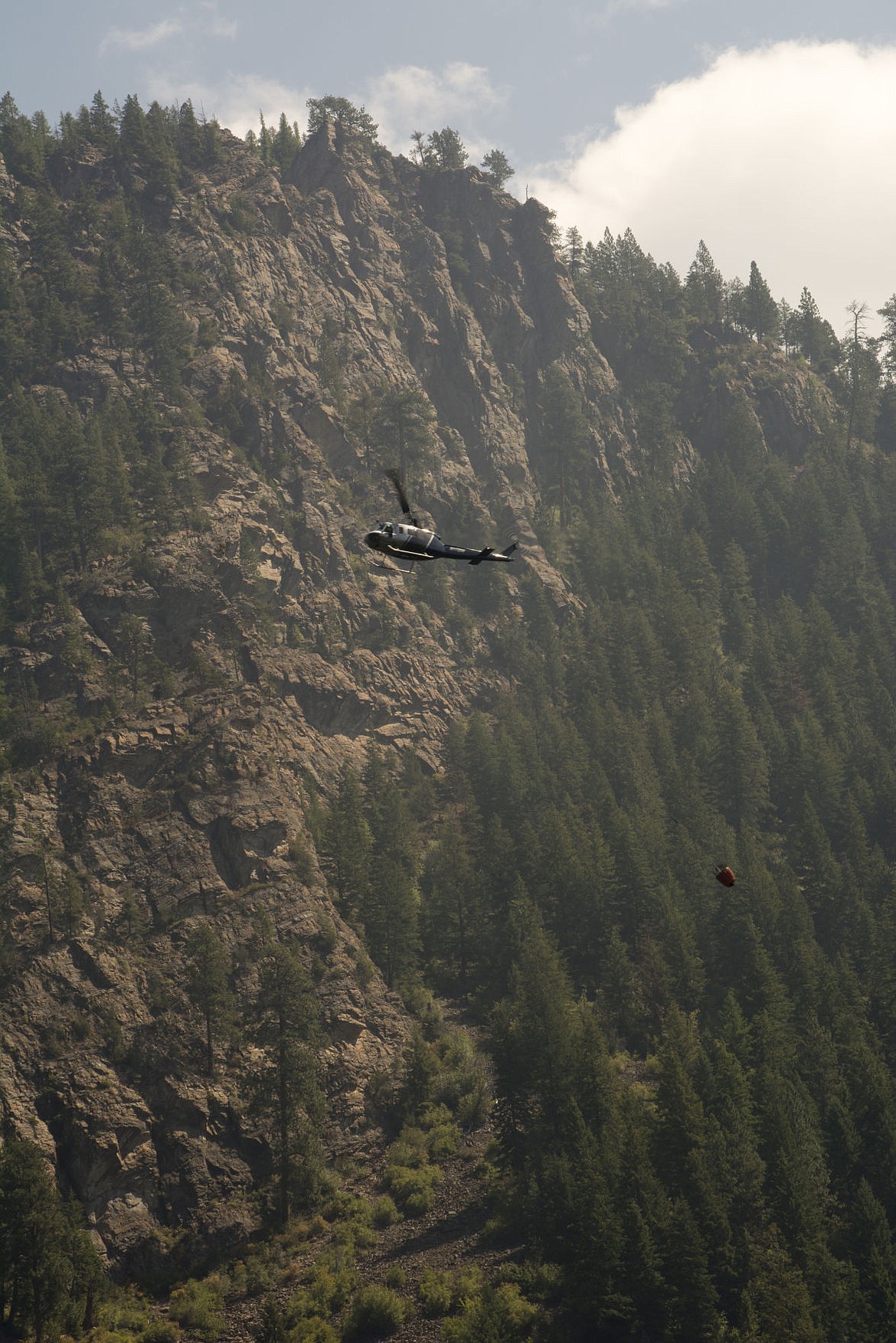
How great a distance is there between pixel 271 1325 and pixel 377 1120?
2023 centimetres

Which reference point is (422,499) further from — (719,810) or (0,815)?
(0,815)

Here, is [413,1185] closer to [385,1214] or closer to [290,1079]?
[385,1214]

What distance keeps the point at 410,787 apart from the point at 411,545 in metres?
69.0

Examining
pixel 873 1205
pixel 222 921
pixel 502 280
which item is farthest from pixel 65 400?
pixel 873 1205

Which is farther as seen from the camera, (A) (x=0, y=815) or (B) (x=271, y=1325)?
(A) (x=0, y=815)

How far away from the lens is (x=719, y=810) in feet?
304

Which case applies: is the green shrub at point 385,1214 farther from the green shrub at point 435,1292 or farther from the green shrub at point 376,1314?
the green shrub at point 376,1314

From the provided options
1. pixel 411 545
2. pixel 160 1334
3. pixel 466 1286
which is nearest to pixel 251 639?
pixel 160 1334

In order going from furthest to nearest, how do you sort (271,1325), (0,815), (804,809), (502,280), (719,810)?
(502,280) → (719,810) → (804,809) → (0,815) → (271,1325)

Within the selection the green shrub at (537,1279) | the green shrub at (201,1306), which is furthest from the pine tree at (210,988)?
the green shrub at (537,1279)

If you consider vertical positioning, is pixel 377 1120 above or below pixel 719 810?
below

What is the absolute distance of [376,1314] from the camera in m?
53.1

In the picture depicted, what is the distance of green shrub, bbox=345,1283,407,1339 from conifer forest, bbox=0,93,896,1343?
15 cm

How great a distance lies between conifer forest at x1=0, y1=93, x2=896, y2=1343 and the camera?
180ft
